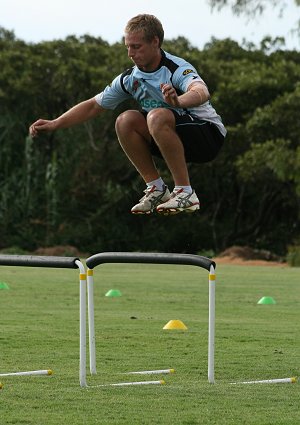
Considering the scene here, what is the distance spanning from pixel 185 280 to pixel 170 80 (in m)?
16.3

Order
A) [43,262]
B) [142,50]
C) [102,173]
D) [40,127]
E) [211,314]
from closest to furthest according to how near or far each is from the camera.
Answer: [142,50], [40,127], [43,262], [211,314], [102,173]

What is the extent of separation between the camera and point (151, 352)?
1177 centimetres

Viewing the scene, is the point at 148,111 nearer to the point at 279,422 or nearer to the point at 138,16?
the point at 138,16

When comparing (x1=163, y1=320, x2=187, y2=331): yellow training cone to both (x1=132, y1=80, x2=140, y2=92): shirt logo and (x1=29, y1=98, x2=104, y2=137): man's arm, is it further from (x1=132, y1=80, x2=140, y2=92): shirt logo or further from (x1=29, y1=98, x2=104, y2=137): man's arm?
(x1=132, y1=80, x2=140, y2=92): shirt logo

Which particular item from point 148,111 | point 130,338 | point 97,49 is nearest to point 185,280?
point 130,338

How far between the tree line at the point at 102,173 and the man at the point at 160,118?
97.5ft

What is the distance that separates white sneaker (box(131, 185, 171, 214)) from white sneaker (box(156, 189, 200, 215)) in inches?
8.9

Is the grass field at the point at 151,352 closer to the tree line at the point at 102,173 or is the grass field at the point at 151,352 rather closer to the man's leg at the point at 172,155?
the man's leg at the point at 172,155

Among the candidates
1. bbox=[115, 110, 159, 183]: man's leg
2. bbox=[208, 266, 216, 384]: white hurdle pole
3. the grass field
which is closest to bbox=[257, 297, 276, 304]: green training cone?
the grass field

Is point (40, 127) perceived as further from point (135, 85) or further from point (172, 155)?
point (172, 155)

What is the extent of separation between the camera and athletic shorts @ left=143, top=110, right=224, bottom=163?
792 centimetres

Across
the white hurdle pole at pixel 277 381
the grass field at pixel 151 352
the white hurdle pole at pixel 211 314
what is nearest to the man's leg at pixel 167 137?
the white hurdle pole at pixel 211 314

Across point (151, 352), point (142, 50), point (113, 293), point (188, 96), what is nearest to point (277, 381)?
point (151, 352)

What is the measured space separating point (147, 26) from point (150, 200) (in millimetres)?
1308
